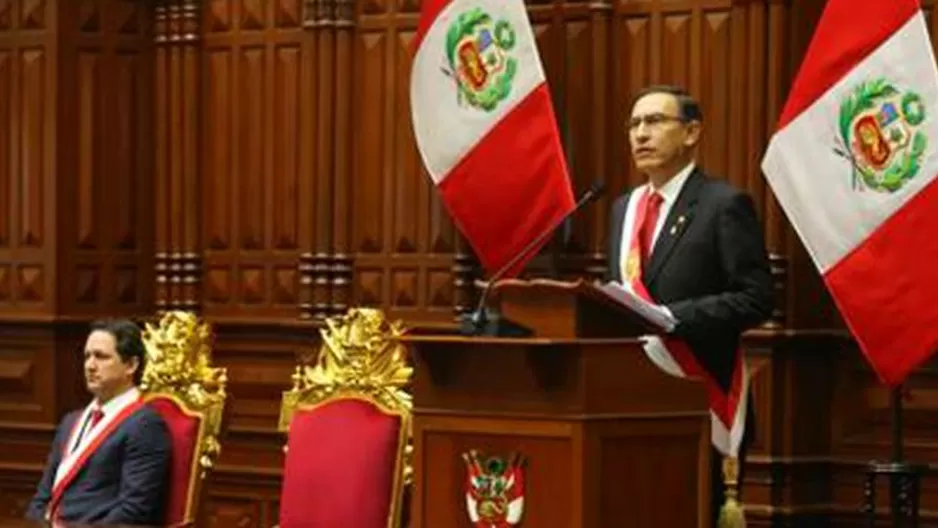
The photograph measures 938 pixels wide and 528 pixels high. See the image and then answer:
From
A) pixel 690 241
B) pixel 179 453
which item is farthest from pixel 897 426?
pixel 179 453

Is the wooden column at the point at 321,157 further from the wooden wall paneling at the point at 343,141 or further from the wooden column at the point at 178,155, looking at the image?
the wooden column at the point at 178,155

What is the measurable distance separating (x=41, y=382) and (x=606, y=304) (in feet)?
14.7

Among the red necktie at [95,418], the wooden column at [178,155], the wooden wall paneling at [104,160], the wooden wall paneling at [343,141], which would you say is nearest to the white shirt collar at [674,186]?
the red necktie at [95,418]

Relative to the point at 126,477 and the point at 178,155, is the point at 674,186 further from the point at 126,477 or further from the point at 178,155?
the point at 178,155

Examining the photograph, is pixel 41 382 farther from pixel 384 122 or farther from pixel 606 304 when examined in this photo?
pixel 606 304

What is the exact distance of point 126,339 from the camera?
21.9ft

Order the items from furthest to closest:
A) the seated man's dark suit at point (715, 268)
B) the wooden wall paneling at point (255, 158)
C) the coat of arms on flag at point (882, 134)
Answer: the wooden wall paneling at point (255, 158) < the coat of arms on flag at point (882, 134) < the seated man's dark suit at point (715, 268)

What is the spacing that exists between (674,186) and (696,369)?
1.59ft

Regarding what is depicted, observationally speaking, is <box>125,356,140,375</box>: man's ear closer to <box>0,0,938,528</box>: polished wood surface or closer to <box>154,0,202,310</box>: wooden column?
<box>0,0,938,528</box>: polished wood surface

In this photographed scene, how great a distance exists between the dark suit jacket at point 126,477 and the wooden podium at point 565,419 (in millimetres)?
1250

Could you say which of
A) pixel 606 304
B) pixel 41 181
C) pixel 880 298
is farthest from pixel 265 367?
pixel 606 304

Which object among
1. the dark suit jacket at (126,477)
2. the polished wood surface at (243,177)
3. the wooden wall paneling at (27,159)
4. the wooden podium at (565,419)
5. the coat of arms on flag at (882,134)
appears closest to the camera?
the wooden podium at (565,419)

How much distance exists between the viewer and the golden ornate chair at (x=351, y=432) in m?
6.12

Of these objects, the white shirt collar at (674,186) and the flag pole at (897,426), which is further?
the flag pole at (897,426)
